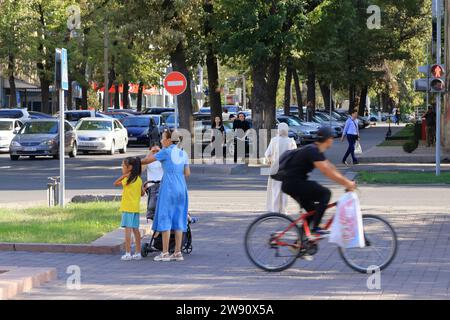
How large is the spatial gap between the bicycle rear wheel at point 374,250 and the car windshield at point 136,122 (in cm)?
4119

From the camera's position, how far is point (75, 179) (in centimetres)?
2886

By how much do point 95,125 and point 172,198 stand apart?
32.2m

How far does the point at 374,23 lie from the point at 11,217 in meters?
45.3

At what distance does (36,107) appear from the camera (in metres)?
95.8

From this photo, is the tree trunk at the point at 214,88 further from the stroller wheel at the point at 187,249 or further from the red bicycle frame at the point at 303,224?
the red bicycle frame at the point at 303,224

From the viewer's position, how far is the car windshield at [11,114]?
50.1 metres

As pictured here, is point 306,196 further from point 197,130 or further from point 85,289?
point 197,130

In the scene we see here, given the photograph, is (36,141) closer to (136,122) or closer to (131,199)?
(136,122)

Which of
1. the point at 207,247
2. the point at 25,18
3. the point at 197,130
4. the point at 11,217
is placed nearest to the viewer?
the point at 207,247

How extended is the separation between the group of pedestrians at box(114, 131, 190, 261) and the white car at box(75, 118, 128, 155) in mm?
30465

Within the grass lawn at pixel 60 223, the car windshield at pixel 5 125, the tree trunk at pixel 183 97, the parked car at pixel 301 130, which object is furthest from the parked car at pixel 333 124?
the grass lawn at pixel 60 223

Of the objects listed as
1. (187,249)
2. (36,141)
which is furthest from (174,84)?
(187,249)

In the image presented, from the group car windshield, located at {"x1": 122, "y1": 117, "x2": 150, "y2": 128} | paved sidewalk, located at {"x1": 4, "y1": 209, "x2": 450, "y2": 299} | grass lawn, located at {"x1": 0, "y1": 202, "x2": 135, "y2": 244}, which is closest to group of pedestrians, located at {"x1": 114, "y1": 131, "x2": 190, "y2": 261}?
paved sidewalk, located at {"x1": 4, "y1": 209, "x2": 450, "y2": 299}

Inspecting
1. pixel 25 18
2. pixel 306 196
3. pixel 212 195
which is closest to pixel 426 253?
pixel 306 196
